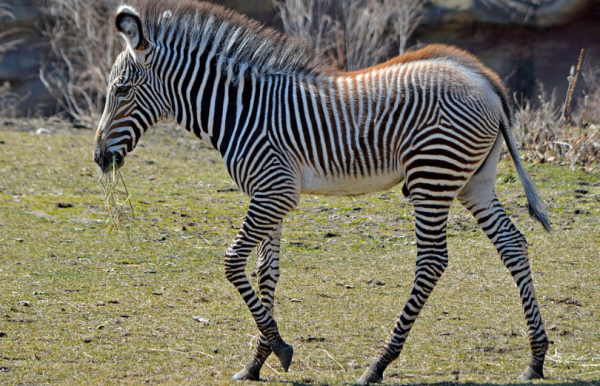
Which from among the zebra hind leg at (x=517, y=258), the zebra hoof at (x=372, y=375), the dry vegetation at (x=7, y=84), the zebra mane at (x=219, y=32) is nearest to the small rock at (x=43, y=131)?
the dry vegetation at (x=7, y=84)

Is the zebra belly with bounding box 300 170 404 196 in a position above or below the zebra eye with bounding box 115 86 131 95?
below

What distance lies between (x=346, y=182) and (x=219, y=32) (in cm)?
152

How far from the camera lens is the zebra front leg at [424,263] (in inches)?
184

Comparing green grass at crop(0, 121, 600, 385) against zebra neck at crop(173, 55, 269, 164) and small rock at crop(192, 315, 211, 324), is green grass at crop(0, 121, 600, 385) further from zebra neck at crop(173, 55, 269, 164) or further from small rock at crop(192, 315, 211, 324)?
zebra neck at crop(173, 55, 269, 164)

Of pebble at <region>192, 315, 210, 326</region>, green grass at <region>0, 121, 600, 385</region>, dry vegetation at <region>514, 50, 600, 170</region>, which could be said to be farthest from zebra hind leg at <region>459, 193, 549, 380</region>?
dry vegetation at <region>514, 50, 600, 170</region>

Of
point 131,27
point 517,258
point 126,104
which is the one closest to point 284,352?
point 517,258

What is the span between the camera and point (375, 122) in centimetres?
486

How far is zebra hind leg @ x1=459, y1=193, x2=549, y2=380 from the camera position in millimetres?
4688

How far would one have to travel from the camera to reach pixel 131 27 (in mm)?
4793

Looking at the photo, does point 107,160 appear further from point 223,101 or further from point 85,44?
point 85,44

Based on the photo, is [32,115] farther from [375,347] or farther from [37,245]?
[375,347]

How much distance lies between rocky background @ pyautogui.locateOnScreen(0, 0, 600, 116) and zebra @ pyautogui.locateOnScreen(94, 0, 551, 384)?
12.2 metres

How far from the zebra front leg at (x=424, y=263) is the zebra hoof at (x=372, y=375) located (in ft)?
0.22

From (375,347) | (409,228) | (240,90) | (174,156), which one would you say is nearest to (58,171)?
(174,156)
